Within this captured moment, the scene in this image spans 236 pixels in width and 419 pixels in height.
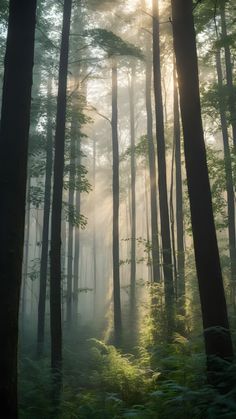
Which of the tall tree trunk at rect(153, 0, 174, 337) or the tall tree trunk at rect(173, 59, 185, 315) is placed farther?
the tall tree trunk at rect(173, 59, 185, 315)

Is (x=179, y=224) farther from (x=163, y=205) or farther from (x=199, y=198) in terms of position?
(x=199, y=198)

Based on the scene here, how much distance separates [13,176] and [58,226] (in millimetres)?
6089

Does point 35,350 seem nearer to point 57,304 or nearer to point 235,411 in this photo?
point 57,304

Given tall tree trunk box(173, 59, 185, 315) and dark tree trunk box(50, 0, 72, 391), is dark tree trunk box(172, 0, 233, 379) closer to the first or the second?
dark tree trunk box(50, 0, 72, 391)

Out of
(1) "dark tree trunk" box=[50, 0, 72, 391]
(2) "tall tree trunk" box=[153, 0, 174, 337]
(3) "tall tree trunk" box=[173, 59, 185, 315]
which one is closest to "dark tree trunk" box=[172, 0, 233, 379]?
(1) "dark tree trunk" box=[50, 0, 72, 391]

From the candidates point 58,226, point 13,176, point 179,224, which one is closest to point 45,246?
point 179,224

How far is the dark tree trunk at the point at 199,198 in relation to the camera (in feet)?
21.0

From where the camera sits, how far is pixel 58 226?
38.5 feet

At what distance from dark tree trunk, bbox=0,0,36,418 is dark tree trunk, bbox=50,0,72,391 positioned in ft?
15.8

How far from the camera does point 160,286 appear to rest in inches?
509

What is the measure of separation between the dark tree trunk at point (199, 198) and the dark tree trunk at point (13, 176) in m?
2.67

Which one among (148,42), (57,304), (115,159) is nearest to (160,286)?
(57,304)

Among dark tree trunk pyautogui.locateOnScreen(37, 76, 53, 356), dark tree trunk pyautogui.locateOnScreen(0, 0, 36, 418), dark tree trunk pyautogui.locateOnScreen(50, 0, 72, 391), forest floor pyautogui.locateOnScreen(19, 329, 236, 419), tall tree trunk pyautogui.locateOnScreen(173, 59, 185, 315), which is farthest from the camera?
dark tree trunk pyautogui.locateOnScreen(37, 76, 53, 356)

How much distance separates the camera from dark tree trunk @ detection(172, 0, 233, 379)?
639 cm
